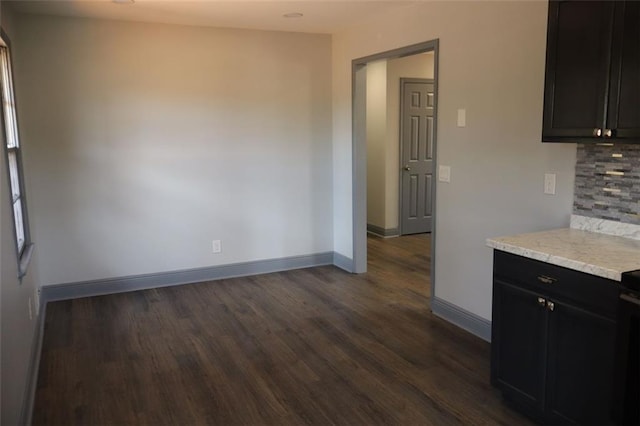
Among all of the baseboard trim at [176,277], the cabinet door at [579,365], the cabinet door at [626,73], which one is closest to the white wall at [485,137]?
Answer: the cabinet door at [626,73]

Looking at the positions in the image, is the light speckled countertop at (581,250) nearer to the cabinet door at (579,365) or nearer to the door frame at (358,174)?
the cabinet door at (579,365)

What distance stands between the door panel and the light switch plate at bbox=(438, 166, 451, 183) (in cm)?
313

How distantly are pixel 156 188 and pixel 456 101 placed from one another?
9.42 feet

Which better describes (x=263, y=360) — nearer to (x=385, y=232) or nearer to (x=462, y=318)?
(x=462, y=318)

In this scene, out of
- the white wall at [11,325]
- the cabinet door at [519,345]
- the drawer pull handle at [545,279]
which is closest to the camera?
the white wall at [11,325]

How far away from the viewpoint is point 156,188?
492 cm

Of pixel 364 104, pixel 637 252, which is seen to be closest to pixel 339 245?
pixel 364 104

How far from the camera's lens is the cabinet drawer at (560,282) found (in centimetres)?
217

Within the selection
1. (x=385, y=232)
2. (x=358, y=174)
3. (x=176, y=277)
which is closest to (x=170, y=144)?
(x=176, y=277)

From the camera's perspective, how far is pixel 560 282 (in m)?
2.38

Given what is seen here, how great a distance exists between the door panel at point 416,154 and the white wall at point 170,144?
1.84 metres

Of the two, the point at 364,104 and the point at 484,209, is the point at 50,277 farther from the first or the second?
the point at 484,209

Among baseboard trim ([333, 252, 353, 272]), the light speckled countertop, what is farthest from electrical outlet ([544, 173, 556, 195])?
baseboard trim ([333, 252, 353, 272])

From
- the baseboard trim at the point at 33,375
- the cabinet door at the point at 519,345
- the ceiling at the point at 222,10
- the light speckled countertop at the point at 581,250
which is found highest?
the ceiling at the point at 222,10
